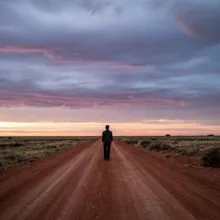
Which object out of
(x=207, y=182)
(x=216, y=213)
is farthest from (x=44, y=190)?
(x=207, y=182)

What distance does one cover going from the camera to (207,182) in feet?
41.9

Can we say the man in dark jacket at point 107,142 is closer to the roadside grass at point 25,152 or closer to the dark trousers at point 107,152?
the dark trousers at point 107,152

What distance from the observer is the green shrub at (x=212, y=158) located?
66.2 ft

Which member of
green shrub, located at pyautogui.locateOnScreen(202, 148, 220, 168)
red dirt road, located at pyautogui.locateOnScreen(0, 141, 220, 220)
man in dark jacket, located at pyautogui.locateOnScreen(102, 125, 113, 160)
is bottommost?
red dirt road, located at pyautogui.locateOnScreen(0, 141, 220, 220)

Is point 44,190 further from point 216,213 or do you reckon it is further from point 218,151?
point 218,151

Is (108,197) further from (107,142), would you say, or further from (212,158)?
(212,158)

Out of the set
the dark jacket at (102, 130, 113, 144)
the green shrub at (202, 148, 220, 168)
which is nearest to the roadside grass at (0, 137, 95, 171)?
the dark jacket at (102, 130, 113, 144)

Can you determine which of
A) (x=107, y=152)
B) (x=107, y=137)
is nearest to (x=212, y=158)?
(x=107, y=152)

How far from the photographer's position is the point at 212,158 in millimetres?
20766

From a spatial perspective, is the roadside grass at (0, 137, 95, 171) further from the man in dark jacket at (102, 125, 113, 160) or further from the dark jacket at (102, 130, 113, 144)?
the dark jacket at (102, 130, 113, 144)

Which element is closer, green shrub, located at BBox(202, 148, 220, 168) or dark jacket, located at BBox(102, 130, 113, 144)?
green shrub, located at BBox(202, 148, 220, 168)

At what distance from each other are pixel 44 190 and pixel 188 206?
176 inches

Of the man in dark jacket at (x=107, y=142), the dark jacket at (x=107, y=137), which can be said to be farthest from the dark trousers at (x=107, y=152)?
the dark jacket at (x=107, y=137)

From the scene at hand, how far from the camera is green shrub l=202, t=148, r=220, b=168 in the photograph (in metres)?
20.2
